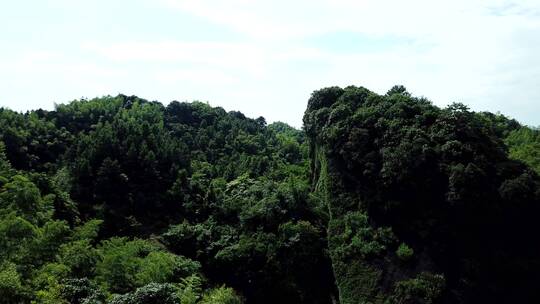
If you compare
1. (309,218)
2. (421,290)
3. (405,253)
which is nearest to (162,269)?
(309,218)

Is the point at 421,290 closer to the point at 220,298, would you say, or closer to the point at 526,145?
the point at 220,298

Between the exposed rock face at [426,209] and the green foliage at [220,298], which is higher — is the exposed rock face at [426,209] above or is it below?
above

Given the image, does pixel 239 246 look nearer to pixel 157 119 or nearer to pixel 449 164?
pixel 449 164

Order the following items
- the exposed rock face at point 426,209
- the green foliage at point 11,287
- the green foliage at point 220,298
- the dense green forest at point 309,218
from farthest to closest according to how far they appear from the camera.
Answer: the exposed rock face at point 426,209, the dense green forest at point 309,218, the green foliage at point 220,298, the green foliage at point 11,287

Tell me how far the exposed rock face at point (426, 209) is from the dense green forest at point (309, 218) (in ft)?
0.29

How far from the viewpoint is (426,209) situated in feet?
107

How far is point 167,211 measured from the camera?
45281mm

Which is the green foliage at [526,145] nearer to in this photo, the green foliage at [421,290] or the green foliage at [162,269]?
the green foliage at [421,290]

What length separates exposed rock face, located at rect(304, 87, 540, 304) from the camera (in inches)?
1160

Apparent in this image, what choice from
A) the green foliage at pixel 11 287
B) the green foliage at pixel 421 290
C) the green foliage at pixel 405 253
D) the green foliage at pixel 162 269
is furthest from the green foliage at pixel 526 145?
the green foliage at pixel 11 287

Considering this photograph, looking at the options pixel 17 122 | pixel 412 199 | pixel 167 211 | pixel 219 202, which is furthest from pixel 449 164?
pixel 17 122

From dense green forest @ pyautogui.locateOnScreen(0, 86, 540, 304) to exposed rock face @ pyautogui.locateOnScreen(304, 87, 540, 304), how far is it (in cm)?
9

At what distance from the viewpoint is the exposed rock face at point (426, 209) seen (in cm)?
2945

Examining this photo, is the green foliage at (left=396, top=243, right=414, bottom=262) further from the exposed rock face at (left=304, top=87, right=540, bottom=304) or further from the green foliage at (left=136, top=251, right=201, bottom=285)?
the green foliage at (left=136, top=251, right=201, bottom=285)
